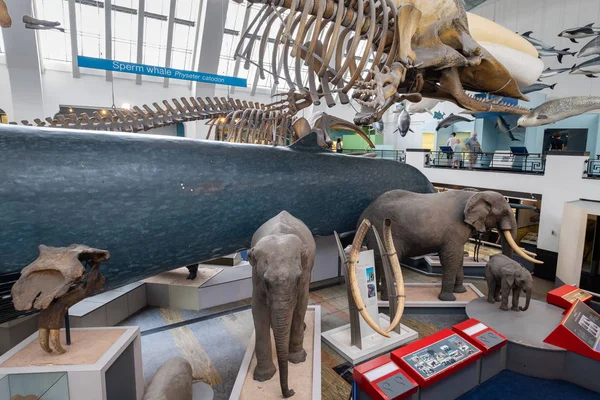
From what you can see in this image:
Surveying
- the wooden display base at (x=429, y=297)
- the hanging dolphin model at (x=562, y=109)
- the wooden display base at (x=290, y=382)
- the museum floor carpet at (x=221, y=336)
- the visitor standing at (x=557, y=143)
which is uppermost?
the hanging dolphin model at (x=562, y=109)

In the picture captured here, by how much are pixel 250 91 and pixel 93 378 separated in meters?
22.5

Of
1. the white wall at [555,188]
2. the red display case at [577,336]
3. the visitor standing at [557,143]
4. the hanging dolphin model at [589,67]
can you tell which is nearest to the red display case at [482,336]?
the red display case at [577,336]

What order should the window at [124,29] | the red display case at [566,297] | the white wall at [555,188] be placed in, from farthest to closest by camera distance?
the window at [124,29], the white wall at [555,188], the red display case at [566,297]

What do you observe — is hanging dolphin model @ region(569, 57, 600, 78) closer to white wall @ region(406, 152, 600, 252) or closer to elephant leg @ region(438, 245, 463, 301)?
white wall @ region(406, 152, 600, 252)

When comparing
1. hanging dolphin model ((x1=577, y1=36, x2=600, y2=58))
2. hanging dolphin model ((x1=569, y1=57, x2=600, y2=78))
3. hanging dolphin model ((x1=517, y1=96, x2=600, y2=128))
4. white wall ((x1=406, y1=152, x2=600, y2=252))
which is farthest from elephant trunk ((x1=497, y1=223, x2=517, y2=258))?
hanging dolphin model ((x1=577, y1=36, x2=600, y2=58))

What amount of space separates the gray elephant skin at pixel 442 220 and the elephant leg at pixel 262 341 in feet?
7.98

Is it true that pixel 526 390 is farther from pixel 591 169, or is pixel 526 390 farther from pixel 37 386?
pixel 591 169

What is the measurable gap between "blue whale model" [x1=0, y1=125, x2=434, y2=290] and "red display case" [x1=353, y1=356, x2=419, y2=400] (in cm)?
179

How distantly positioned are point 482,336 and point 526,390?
63 centimetres

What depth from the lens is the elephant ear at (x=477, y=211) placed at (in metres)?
4.56

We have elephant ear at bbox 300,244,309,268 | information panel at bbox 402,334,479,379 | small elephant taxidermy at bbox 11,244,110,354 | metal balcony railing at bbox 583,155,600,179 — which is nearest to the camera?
small elephant taxidermy at bbox 11,244,110,354

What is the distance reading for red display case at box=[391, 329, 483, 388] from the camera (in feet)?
9.98

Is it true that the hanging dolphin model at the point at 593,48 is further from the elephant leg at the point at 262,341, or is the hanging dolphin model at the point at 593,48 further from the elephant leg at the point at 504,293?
the elephant leg at the point at 262,341

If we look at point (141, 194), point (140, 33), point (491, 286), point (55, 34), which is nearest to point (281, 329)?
point (141, 194)
